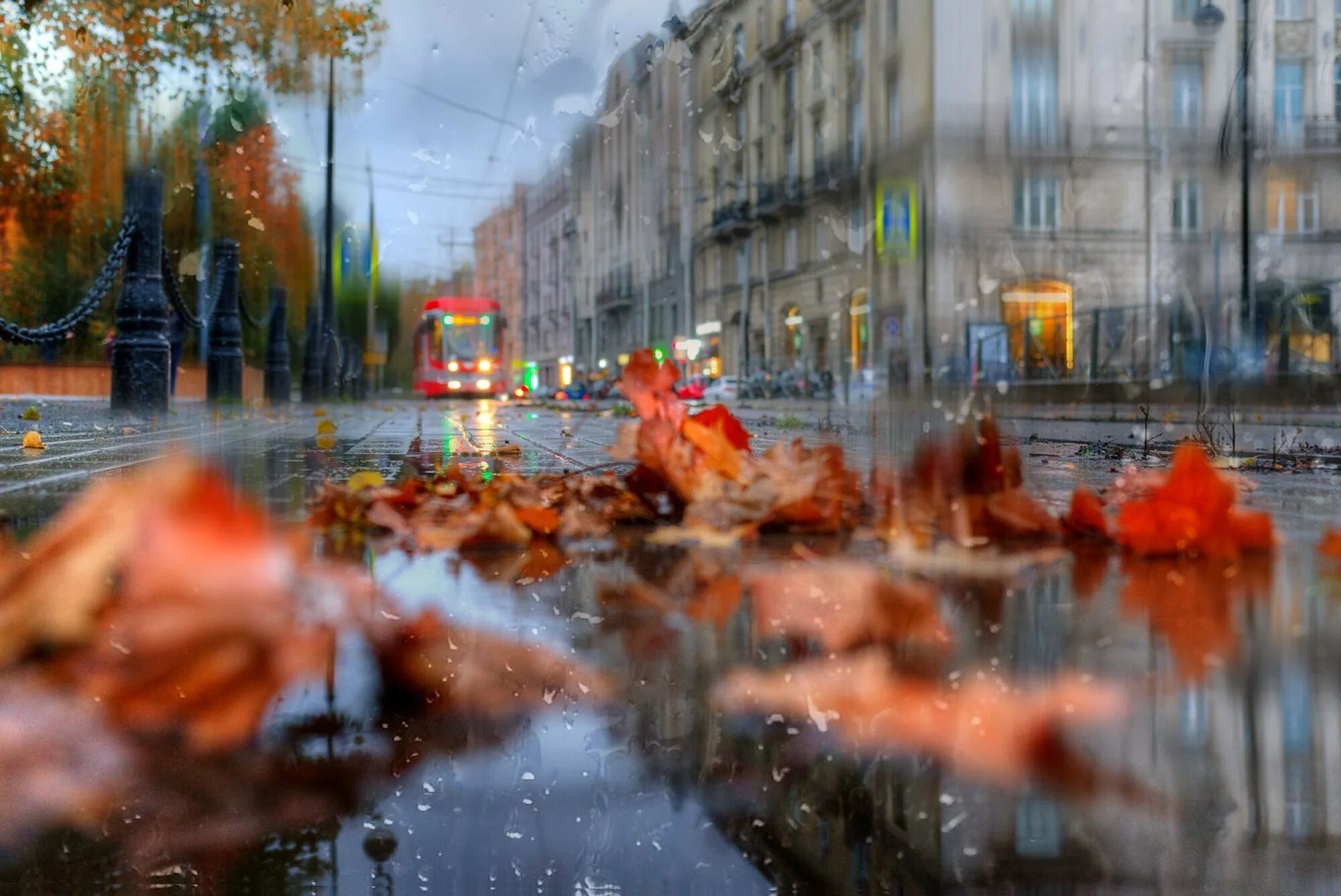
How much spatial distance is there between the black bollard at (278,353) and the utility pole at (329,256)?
2.41ft

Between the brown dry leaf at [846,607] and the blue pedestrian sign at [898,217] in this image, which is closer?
the brown dry leaf at [846,607]

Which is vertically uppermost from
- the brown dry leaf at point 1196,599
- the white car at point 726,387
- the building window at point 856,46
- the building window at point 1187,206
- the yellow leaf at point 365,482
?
the building window at point 856,46

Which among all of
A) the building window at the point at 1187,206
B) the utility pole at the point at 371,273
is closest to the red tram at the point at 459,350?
the utility pole at the point at 371,273

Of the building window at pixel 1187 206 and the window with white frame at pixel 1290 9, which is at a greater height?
the window with white frame at pixel 1290 9

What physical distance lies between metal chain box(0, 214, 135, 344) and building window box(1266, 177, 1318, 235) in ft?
27.0

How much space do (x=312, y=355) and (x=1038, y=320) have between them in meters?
18.5

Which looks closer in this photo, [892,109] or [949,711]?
[949,711]

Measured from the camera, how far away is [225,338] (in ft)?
54.2

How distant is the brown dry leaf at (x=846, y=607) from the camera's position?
1.96m

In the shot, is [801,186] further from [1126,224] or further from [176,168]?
[176,168]

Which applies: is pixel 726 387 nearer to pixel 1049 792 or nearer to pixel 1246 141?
pixel 1246 141

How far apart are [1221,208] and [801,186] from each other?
2782mm

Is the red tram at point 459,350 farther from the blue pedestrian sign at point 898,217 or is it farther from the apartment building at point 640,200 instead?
the blue pedestrian sign at point 898,217

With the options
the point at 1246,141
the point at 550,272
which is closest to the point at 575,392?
the point at 550,272
